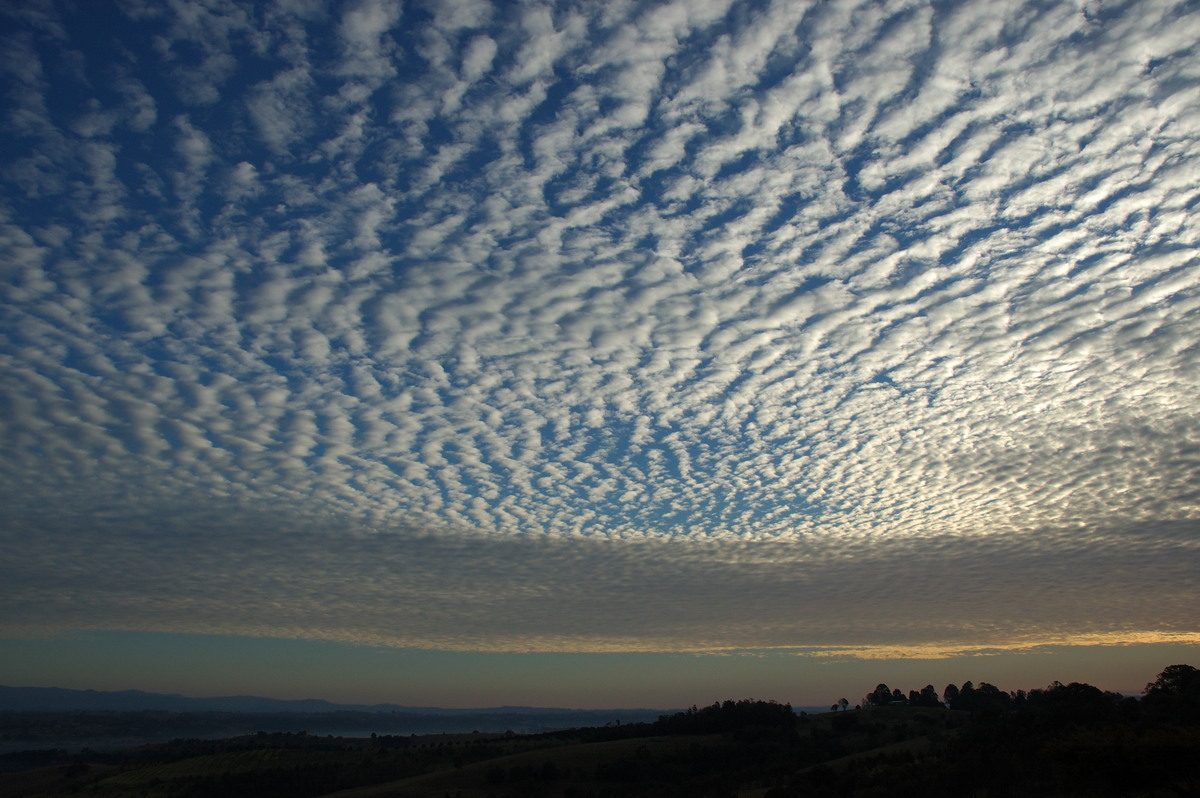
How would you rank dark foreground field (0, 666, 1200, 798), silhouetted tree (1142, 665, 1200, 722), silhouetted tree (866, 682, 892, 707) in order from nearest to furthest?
dark foreground field (0, 666, 1200, 798)
silhouetted tree (1142, 665, 1200, 722)
silhouetted tree (866, 682, 892, 707)

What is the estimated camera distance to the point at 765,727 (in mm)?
102625

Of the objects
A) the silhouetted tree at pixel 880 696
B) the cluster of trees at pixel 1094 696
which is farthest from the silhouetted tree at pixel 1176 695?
the silhouetted tree at pixel 880 696

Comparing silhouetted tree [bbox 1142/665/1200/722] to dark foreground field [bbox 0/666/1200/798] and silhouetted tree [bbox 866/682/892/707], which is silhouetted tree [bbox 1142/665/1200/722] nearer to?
dark foreground field [bbox 0/666/1200/798]

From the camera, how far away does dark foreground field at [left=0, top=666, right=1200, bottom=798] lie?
107 feet

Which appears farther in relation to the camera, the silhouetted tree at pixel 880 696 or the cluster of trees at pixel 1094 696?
the silhouetted tree at pixel 880 696

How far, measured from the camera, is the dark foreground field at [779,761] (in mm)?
32719

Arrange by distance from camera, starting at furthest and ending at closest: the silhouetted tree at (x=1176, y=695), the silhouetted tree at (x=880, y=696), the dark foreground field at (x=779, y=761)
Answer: the silhouetted tree at (x=880, y=696), the silhouetted tree at (x=1176, y=695), the dark foreground field at (x=779, y=761)

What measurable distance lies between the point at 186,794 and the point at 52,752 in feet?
381

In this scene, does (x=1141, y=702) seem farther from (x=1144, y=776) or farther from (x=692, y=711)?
(x=692, y=711)

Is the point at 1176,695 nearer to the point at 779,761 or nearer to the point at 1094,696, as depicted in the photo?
the point at 1094,696

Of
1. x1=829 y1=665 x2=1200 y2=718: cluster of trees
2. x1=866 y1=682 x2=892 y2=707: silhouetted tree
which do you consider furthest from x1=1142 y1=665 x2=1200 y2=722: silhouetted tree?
x1=866 y1=682 x2=892 y2=707: silhouetted tree

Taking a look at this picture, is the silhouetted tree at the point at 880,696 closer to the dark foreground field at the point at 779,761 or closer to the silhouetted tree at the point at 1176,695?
the dark foreground field at the point at 779,761

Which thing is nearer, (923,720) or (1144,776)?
(1144,776)

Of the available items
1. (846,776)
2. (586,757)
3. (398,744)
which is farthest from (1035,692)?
(398,744)
